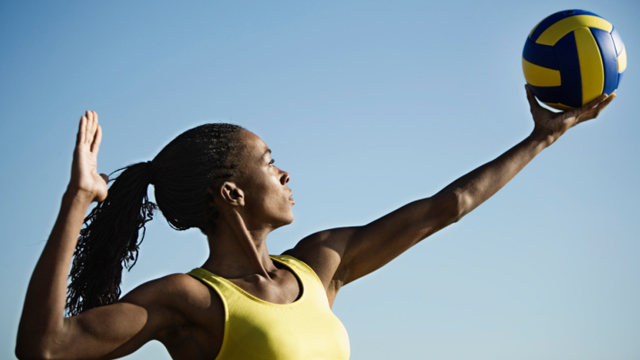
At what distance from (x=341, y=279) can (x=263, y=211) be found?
0.73 metres

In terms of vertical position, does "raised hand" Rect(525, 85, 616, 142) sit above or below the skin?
above

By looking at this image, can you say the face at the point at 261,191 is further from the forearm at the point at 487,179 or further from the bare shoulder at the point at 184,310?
the forearm at the point at 487,179

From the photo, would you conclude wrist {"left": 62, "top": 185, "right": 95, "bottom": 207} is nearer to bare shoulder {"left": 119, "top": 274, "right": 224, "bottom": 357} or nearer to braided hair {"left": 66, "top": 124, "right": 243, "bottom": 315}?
bare shoulder {"left": 119, "top": 274, "right": 224, "bottom": 357}

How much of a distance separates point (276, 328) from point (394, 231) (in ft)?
3.61

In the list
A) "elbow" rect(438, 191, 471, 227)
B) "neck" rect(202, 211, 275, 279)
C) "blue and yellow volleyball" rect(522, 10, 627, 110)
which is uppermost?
"blue and yellow volleyball" rect(522, 10, 627, 110)

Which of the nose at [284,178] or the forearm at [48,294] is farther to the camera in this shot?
the nose at [284,178]

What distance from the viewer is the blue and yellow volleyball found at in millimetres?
4637

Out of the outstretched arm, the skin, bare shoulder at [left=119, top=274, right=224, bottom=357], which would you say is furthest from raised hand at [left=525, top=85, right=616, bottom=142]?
bare shoulder at [left=119, top=274, right=224, bottom=357]

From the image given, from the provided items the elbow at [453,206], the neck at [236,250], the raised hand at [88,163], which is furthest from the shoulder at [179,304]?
the elbow at [453,206]

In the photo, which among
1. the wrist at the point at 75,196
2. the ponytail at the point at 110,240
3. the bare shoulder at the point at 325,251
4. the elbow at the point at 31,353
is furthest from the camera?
the bare shoulder at the point at 325,251

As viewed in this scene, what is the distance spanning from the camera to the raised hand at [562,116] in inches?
178

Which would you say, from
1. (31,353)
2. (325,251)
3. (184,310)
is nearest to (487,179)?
(325,251)

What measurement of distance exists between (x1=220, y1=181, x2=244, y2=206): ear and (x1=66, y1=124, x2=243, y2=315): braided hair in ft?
0.18

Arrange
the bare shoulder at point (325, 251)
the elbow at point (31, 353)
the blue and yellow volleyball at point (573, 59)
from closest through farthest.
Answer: the elbow at point (31, 353) → the bare shoulder at point (325, 251) → the blue and yellow volleyball at point (573, 59)
